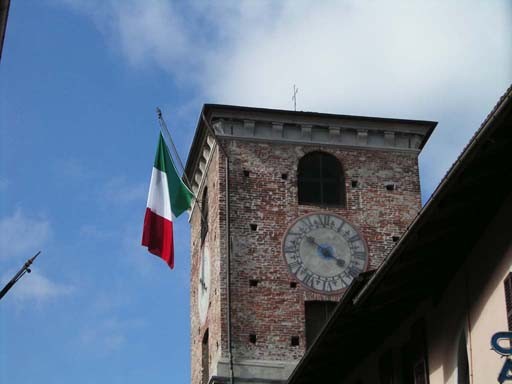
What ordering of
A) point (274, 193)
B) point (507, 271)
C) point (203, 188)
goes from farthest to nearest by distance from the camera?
point (203, 188) < point (274, 193) < point (507, 271)

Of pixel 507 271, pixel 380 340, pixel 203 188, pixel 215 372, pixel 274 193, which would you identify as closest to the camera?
pixel 507 271

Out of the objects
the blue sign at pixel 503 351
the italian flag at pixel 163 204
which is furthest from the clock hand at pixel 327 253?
the blue sign at pixel 503 351

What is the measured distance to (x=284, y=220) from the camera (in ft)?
110

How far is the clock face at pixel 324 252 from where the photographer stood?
108 feet

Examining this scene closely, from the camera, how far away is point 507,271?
14453 millimetres

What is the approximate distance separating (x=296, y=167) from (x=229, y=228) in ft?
7.73

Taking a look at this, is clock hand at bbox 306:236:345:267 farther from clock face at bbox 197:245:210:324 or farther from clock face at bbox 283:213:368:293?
clock face at bbox 197:245:210:324

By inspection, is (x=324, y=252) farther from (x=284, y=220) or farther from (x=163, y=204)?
(x=163, y=204)

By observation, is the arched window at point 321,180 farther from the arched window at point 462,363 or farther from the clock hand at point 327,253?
the arched window at point 462,363

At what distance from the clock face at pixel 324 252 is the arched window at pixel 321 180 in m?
0.57

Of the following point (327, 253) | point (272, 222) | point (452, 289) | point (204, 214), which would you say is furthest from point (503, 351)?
point (204, 214)

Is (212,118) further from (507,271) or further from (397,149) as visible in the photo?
(507,271)

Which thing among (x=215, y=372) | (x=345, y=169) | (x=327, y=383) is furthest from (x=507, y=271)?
(x=345, y=169)

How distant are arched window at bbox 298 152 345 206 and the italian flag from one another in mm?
2951
